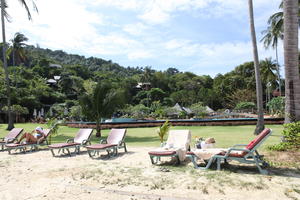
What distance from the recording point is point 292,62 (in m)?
7.80

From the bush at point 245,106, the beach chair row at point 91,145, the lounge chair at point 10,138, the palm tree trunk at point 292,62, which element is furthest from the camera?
the bush at point 245,106

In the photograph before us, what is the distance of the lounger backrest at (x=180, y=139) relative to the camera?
7980mm

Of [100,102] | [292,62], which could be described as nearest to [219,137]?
[292,62]

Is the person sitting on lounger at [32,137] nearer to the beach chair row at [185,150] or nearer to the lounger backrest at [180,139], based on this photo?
the beach chair row at [185,150]

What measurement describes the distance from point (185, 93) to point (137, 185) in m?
58.5

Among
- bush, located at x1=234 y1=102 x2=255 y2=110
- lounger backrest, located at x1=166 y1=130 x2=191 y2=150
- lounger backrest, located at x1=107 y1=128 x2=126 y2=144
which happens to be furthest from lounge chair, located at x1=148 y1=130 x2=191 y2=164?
bush, located at x1=234 y1=102 x2=255 y2=110

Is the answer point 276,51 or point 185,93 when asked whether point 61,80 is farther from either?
point 276,51

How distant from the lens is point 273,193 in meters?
4.55

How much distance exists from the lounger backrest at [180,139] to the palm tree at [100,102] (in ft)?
30.2

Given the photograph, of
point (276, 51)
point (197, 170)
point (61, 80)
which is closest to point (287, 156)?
point (197, 170)

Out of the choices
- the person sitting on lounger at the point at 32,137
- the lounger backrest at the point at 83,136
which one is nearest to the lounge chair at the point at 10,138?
the person sitting on lounger at the point at 32,137

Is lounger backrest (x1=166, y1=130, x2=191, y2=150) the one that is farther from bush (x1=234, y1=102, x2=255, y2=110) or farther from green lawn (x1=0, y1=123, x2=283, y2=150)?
bush (x1=234, y1=102, x2=255, y2=110)

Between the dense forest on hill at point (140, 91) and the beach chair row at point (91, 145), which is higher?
the dense forest on hill at point (140, 91)

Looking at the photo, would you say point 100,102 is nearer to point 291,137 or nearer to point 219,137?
point 219,137
